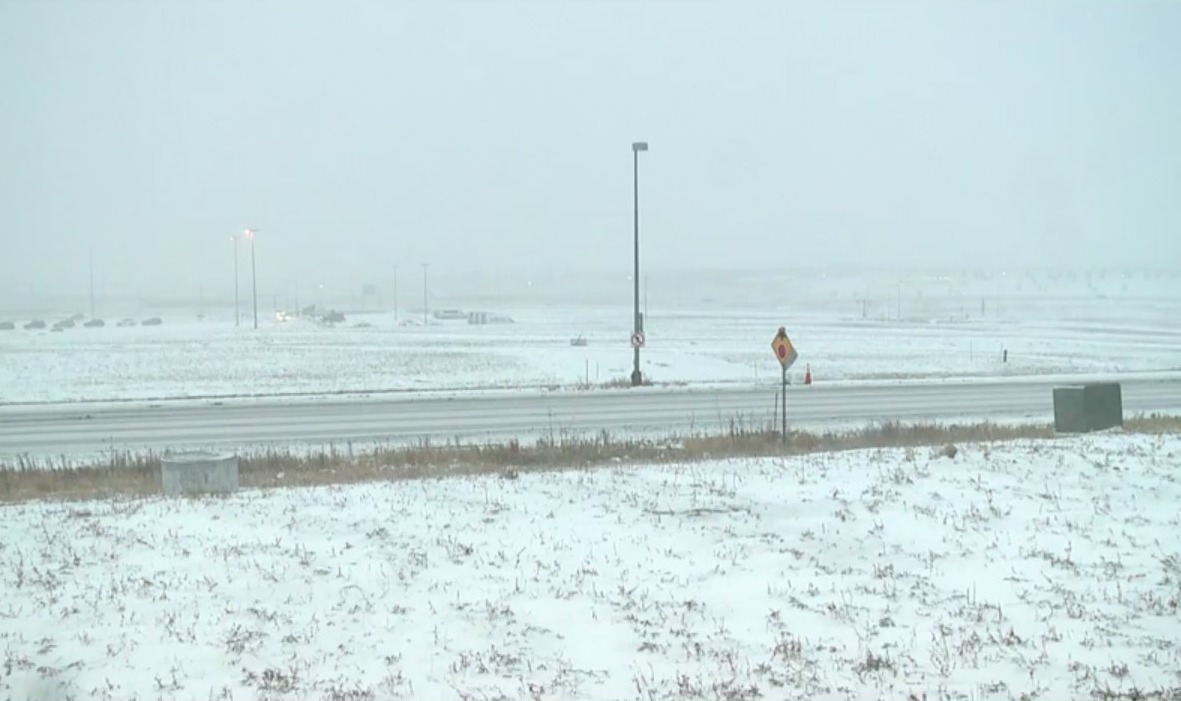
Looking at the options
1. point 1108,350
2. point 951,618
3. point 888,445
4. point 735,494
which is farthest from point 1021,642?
point 1108,350

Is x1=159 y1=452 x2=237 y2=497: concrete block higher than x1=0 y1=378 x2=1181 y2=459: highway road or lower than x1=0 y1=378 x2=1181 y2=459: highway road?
higher

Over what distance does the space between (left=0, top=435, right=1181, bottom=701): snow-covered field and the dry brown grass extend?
2683 millimetres

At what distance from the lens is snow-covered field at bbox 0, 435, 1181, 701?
22.9 feet

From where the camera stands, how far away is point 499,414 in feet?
88.6

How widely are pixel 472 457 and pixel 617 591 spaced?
10022 mm

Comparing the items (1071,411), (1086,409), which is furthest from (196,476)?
(1086,409)

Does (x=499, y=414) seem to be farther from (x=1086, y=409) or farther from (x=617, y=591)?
(x=617, y=591)

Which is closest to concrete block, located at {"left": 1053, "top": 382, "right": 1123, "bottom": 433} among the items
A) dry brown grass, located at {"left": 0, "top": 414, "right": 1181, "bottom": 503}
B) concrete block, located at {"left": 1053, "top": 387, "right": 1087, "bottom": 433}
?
concrete block, located at {"left": 1053, "top": 387, "right": 1087, "bottom": 433}

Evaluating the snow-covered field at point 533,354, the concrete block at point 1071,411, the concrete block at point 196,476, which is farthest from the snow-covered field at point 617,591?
the snow-covered field at point 533,354

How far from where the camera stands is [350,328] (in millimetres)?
96812

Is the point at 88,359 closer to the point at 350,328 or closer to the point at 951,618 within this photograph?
the point at 350,328

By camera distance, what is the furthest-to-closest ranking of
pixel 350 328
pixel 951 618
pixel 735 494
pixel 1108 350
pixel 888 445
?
pixel 350 328, pixel 1108 350, pixel 888 445, pixel 735 494, pixel 951 618

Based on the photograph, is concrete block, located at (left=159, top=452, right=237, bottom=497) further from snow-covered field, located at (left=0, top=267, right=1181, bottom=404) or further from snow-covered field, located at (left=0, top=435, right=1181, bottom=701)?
snow-covered field, located at (left=0, top=267, right=1181, bottom=404)

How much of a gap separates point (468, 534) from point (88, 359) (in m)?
51.2
